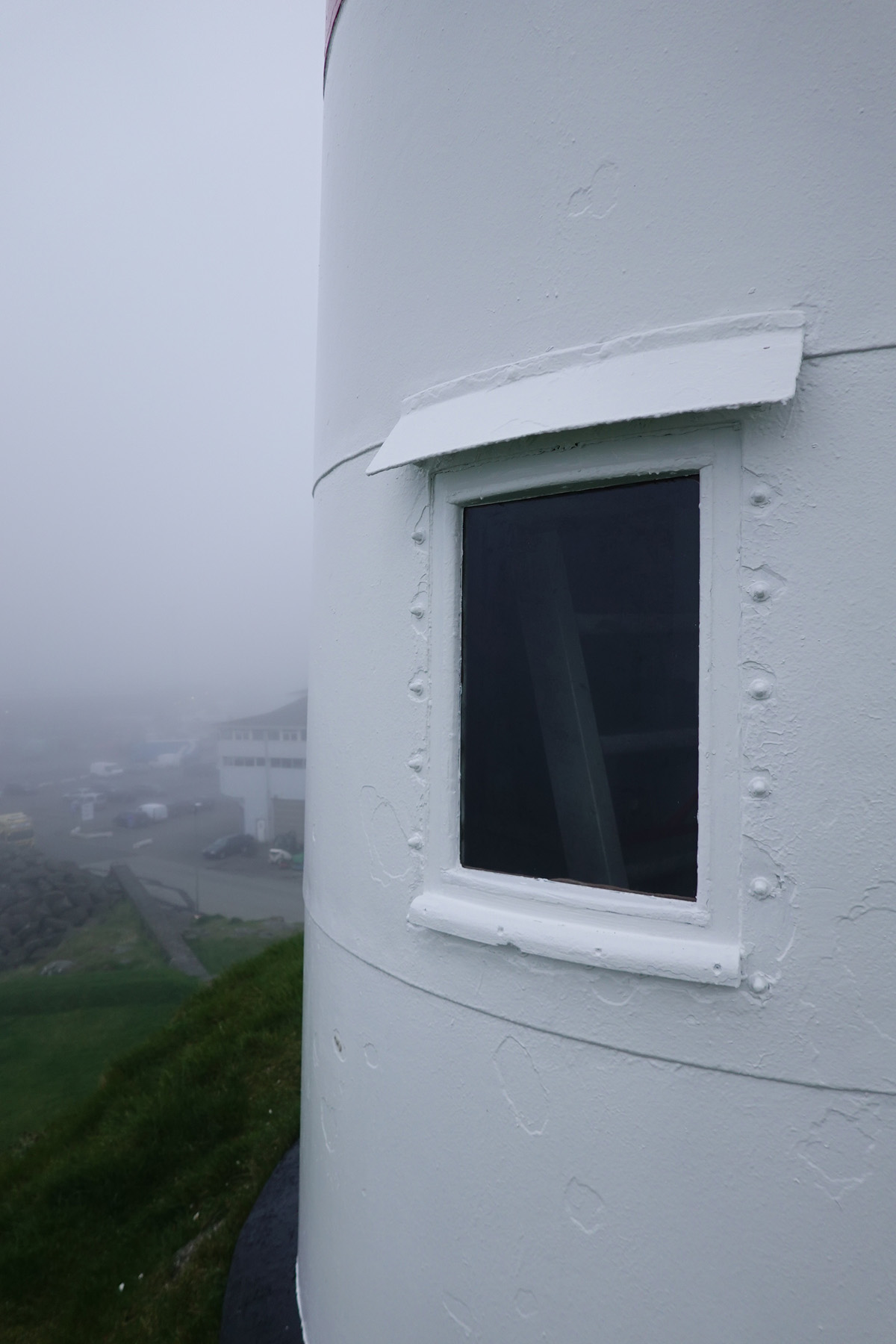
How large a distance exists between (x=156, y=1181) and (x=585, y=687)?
484 cm

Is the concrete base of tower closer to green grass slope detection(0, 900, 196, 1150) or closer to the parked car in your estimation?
green grass slope detection(0, 900, 196, 1150)

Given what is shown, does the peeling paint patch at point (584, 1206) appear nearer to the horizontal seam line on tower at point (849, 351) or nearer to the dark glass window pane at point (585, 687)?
the dark glass window pane at point (585, 687)

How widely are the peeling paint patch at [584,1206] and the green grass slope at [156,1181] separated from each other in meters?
2.44

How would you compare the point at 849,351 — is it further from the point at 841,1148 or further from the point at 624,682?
the point at 841,1148

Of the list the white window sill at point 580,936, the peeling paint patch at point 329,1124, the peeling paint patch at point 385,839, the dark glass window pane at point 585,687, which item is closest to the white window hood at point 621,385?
the dark glass window pane at point 585,687

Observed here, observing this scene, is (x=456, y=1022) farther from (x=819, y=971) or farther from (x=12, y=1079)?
(x=12, y=1079)

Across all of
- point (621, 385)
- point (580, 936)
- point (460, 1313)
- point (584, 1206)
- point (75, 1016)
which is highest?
point (621, 385)

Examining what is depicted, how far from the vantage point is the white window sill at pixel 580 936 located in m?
1.53

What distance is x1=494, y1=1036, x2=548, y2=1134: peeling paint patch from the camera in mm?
1745

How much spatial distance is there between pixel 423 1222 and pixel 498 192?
2.34 metres

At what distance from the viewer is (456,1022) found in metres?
1.90

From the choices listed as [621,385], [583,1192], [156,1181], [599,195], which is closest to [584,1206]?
[583,1192]

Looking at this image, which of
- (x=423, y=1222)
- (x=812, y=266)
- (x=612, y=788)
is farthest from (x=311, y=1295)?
(x=812, y=266)

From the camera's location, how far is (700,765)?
62.2 inches
